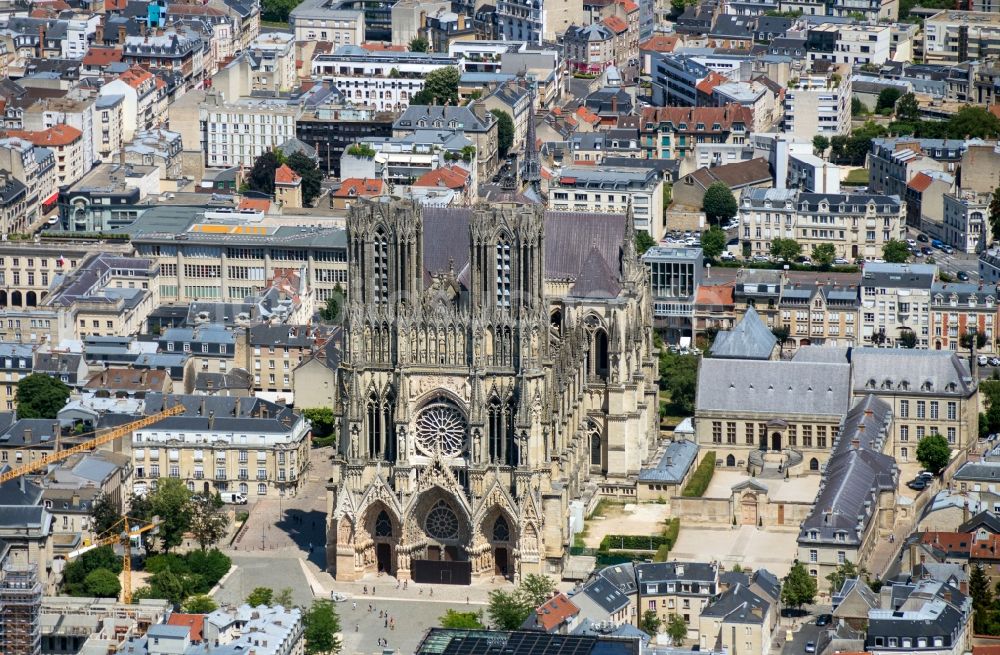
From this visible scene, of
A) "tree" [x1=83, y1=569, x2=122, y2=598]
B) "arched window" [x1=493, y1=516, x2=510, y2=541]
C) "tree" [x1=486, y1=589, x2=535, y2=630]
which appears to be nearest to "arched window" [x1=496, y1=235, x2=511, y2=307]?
"arched window" [x1=493, y1=516, x2=510, y2=541]

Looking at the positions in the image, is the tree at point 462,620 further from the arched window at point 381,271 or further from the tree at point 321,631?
the arched window at point 381,271

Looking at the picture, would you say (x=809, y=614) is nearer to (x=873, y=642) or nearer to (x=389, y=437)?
(x=873, y=642)

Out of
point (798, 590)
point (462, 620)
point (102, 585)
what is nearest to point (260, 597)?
point (102, 585)

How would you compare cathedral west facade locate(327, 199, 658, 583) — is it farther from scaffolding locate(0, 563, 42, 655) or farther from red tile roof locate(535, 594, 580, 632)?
scaffolding locate(0, 563, 42, 655)

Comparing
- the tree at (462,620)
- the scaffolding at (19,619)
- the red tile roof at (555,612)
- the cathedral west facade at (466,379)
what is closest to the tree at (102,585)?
the scaffolding at (19,619)

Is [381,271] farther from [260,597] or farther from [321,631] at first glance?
[321,631]

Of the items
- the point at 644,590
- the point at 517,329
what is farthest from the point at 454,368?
the point at 644,590
